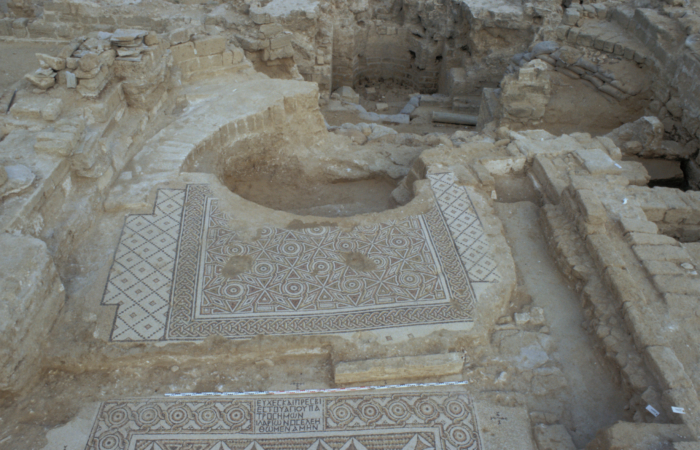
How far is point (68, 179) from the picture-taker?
11.4 feet

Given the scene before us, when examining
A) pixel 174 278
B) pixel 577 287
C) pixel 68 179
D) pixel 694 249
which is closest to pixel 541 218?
pixel 577 287

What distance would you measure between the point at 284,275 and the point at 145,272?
846mm

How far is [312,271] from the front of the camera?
3166mm

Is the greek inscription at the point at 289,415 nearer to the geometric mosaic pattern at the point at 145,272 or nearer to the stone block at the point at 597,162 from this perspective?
the geometric mosaic pattern at the point at 145,272

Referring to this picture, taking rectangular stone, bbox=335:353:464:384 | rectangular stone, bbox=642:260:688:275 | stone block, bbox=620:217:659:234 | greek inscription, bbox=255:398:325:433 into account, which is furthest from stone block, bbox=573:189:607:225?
greek inscription, bbox=255:398:325:433

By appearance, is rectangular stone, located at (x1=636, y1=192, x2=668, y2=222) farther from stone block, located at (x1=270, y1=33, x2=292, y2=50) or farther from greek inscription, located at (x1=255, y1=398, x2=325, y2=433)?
stone block, located at (x1=270, y1=33, x2=292, y2=50)

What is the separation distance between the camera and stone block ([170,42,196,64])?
524 centimetres

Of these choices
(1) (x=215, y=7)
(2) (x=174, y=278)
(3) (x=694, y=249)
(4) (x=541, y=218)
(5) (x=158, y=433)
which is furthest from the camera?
(1) (x=215, y=7)

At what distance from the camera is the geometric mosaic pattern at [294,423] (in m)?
2.40

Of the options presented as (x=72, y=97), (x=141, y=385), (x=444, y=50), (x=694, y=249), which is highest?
(x=72, y=97)

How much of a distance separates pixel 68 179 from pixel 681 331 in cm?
392

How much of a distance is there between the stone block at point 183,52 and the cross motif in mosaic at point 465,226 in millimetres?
3023

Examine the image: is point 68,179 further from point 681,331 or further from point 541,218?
point 681,331

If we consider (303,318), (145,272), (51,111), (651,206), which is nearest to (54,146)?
(51,111)
